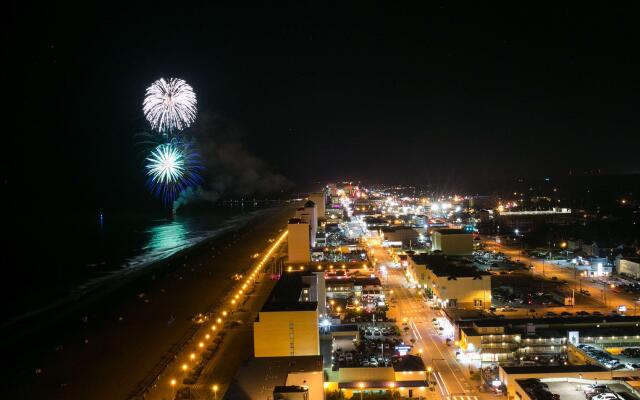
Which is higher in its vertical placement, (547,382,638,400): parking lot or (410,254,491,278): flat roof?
(410,254,491,278): flat roof

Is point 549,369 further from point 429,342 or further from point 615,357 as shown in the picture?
point 429,342

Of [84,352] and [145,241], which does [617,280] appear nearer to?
[84,352]

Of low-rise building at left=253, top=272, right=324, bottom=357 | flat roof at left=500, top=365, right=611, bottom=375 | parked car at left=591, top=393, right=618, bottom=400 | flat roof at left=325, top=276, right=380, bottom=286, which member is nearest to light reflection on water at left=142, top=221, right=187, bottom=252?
flat roof at left=325, top=276, right=380, bottom=286

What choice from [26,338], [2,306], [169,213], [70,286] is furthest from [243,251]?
[169,213]

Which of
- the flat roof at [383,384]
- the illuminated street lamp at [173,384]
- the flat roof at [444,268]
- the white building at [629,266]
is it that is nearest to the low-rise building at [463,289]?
the flat roof at [444,268]

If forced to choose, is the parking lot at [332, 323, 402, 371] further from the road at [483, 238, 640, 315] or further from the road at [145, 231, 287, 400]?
the road at [483, 238, 640, 315]

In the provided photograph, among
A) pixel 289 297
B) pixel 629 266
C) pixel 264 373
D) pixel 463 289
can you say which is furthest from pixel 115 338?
pixel 629 266
